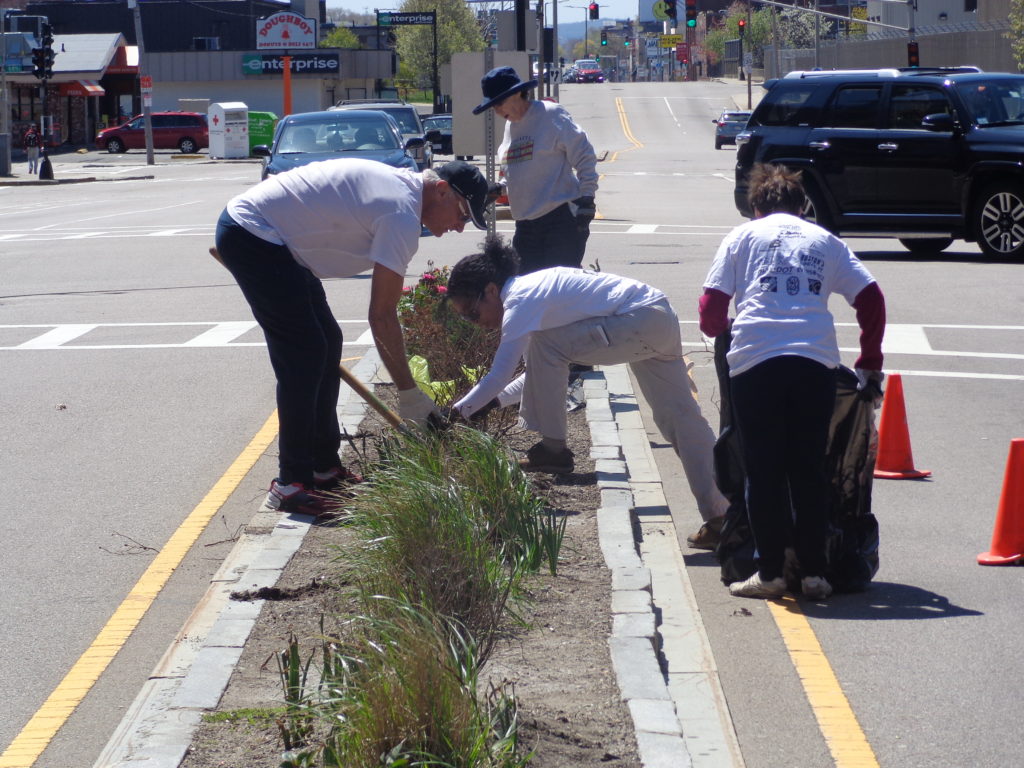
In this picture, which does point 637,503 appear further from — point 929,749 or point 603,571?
point 929,749

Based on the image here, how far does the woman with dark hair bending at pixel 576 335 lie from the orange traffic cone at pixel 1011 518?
1.16 meters

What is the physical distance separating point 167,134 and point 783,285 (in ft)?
184

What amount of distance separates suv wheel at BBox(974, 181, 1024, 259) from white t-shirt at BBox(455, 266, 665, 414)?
1107 cm

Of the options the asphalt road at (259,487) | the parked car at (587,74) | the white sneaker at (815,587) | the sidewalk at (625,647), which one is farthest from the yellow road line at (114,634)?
the parked car at (587,74)

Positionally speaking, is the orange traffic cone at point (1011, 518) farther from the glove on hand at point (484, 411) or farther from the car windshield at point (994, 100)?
the car windshield at point (994, 100)

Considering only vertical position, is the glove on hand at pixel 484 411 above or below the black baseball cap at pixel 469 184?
below

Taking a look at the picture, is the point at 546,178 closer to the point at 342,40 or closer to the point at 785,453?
the point at 785,453

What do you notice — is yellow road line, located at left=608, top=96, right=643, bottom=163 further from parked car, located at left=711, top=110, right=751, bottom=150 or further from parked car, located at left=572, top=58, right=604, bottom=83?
parked car, located at left=572, top=58, right=604, bottom=83

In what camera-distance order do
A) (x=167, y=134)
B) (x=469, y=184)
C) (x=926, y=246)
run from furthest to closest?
(x=167, y=134) → (x=926, y=246) → (x=469, y=184)

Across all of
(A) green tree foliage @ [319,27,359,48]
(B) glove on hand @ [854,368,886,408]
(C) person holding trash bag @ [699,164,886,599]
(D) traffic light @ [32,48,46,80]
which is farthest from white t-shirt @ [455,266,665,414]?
(A) green tree foliage @ [319,27,359,48]

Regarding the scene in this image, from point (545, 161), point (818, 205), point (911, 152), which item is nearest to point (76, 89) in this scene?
point (818, 205)

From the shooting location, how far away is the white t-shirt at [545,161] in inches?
342

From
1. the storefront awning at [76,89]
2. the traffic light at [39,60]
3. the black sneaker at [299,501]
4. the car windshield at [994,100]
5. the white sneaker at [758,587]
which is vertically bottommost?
A: the white sneaker at [758,587]

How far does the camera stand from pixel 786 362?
5234 millimetres
